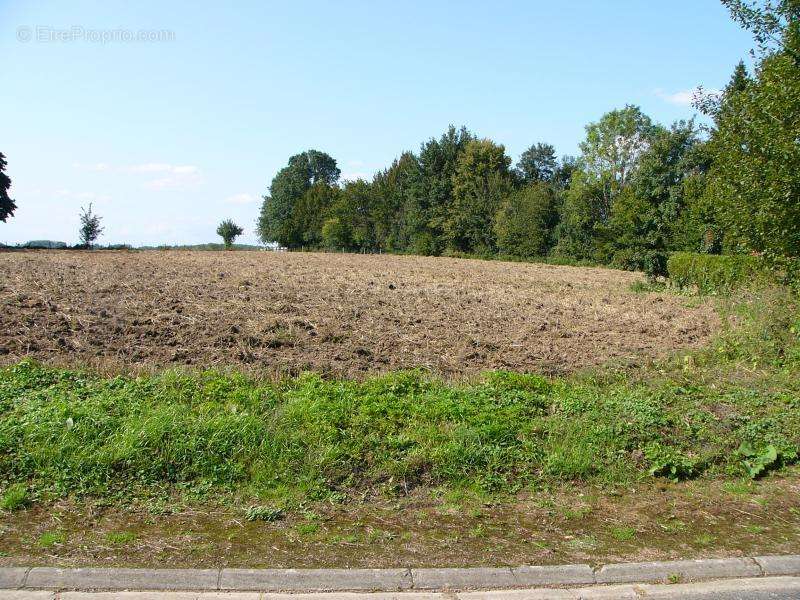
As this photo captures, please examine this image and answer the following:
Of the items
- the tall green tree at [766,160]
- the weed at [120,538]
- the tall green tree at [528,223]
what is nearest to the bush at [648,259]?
the tall green tree at [766,160]

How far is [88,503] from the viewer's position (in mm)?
4770

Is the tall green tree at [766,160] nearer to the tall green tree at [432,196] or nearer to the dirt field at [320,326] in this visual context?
the dirt field at [320,326]

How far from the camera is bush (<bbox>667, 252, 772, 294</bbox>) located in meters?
16.8

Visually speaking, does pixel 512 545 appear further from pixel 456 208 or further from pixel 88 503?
pixel 456 208

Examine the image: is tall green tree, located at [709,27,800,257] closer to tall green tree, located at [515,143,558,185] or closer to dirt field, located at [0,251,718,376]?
dirt field, located at [0,251,718,376]

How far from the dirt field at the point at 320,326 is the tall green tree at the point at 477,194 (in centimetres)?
3931

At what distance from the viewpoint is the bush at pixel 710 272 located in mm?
16781

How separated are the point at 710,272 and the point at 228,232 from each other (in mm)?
44912

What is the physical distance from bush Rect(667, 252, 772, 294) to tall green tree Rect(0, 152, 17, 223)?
45273mm

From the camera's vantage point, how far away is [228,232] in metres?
56.1

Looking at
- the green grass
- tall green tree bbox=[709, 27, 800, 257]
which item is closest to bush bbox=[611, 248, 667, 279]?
tall green tree bbox=[709, 27, 800, 257]

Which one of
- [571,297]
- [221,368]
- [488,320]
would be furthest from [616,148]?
[221,368]

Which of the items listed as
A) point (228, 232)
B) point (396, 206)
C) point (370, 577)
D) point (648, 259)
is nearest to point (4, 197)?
point (228, 232)

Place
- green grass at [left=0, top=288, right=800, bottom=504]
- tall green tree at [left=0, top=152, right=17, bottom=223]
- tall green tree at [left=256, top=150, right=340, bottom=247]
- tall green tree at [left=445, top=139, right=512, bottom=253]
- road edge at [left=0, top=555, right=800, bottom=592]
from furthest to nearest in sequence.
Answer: tall green tree at [left=256, top=150, right=340, bottom=247] → tall green tree at [left=445, top=139, right=512, bottom=253] → tall green tree at [left=0, top=152, right=17, bottom=223] → green grass at [left=0, top=288, right=800, bottom=504] → road edge at [left=0, top=555, right=800, bottom=592]
